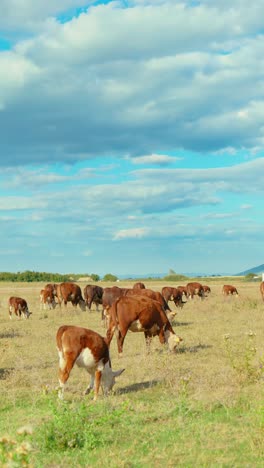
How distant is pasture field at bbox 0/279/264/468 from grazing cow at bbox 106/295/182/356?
53 cm

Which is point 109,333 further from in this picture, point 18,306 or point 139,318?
point 18,306

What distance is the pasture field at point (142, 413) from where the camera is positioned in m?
6.36

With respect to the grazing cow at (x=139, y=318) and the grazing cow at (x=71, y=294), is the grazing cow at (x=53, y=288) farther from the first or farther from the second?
the grazing cow at (x=139, y=318)

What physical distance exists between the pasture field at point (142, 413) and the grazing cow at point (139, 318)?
21.0 inches

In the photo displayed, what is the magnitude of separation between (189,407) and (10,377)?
14.3 feet

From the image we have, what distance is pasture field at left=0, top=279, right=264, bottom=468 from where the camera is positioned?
6359 mm

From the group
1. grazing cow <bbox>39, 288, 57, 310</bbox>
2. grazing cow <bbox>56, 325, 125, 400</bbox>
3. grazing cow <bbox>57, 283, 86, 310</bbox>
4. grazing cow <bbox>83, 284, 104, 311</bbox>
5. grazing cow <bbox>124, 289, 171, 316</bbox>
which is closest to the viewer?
grazing cow <bbox>56, 325, 125, 400</bbox>

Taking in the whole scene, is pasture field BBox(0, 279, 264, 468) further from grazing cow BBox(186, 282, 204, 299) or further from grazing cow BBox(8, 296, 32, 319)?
grazing cow BBox(186, 282, 204, 299)

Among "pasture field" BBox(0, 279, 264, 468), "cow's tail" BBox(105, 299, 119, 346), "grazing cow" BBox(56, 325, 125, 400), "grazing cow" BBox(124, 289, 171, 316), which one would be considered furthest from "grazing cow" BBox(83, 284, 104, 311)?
"grazing cow" BBox(56, 325, 125, 400)

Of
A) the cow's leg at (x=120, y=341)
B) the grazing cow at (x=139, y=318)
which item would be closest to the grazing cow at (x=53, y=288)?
the cow's leg at (x=120, y=341)

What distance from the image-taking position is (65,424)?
22.3 feet

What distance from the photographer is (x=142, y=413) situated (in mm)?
8227

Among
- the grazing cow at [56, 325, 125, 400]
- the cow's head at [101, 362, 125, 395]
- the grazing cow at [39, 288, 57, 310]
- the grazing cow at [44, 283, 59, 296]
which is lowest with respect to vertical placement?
the cow's head at [101, 362, 125, 395]

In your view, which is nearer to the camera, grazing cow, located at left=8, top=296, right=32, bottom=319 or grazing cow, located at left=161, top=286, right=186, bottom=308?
grazing cow, located at left=8, top=296, right=32, bottom=319
